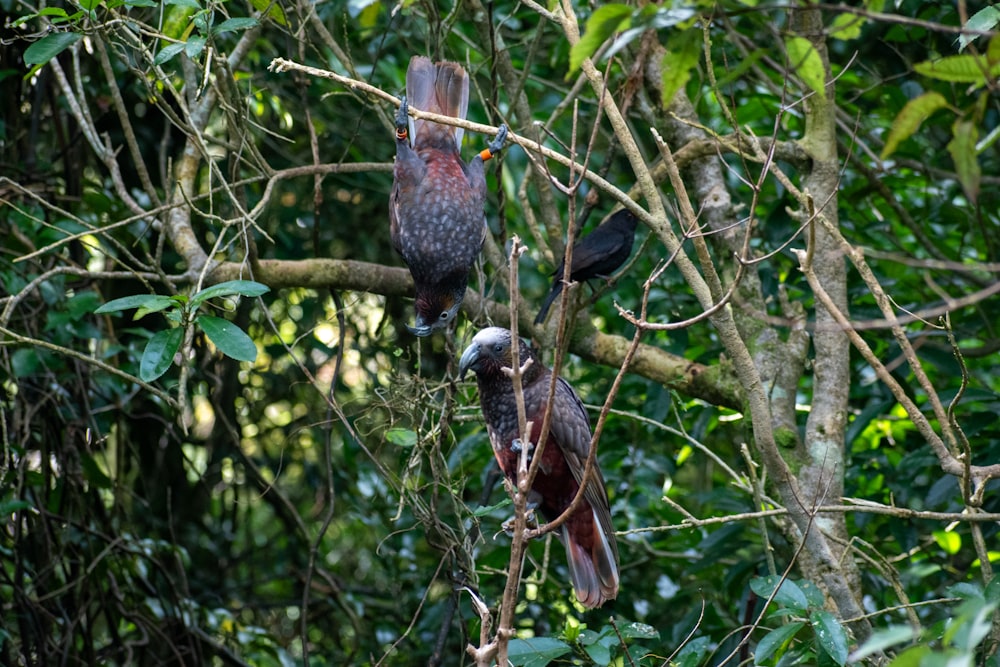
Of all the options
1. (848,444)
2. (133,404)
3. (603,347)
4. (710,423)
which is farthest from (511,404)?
(133,404)

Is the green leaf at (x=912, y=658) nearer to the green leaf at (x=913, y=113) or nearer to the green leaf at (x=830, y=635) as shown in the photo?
the green leaf at (x=913, y=113)

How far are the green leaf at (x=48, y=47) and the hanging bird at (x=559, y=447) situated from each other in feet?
4.71

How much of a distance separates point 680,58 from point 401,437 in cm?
186

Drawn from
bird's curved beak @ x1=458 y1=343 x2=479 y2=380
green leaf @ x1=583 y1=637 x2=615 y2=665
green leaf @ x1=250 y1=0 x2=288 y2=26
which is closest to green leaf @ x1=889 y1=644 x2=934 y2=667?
green leaf @ x1=583 y1=637 x2=615 y2=665

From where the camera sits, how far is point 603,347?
3436mm

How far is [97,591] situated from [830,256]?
2897 mm

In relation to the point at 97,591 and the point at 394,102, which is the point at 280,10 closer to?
the point at 394,102

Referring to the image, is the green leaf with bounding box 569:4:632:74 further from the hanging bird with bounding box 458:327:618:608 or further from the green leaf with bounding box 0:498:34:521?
the green leaf with bounding box 0:498:34:521

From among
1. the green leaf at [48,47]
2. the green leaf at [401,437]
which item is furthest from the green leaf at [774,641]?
the green leaf at [48,47]

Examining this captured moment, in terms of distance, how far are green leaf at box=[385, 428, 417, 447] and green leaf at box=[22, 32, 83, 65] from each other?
1.45 metres

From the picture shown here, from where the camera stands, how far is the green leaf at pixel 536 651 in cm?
238

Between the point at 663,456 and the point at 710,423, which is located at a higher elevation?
the point at 710,423

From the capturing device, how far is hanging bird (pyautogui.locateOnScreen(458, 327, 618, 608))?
3.13 m

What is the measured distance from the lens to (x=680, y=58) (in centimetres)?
154
